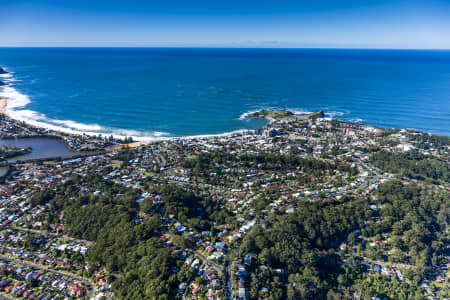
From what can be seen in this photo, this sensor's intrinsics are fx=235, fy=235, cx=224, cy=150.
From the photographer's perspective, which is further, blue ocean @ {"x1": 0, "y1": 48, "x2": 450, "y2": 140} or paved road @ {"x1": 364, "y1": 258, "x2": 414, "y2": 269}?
blue ocean @ {"x1": 0, "y1": 48, "x2": 450, "y2": 140}

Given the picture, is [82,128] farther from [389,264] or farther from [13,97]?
[389,264]

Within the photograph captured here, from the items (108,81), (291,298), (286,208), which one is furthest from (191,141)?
(108,81)

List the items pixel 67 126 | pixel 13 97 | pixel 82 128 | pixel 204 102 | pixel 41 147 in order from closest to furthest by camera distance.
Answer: pixel 41 147, pixel 82 128, pixel 67 126, pixel 204 102, pixel 13 97

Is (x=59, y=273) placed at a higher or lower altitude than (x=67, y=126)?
lower

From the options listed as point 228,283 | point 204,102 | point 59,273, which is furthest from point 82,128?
point 228,283

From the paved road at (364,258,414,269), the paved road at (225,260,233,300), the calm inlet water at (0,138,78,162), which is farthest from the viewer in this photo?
the calm inlet water at (0,138,78,162)

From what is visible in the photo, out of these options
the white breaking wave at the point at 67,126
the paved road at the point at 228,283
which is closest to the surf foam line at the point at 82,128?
the white breaking wave at the point at 67,126

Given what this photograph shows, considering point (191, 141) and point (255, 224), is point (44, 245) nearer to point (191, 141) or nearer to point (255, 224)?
point (255, 224)

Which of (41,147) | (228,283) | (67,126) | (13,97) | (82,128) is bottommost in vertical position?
(228,283)

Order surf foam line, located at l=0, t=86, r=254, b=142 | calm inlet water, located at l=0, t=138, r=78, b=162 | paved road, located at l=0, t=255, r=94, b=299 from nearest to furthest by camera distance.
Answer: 1. paved road, located at l=0, t=255, r=94, b=299
2. calm inlet water, located at l=0, t=138, r=78, b=162
3. surf foam line, located at l=0, t=86, r=254, b=142

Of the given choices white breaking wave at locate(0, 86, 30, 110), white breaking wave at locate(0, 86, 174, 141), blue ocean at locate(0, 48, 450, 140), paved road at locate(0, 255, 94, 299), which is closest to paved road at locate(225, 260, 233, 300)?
paved road at locate(0, 255, 94, 299)

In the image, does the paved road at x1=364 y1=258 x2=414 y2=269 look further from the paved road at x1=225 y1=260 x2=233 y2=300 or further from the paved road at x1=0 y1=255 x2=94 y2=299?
the paved road at x1=0 y1=255 x2=94 y2=299

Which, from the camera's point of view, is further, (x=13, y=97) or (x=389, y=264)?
(x=13, y=97)
